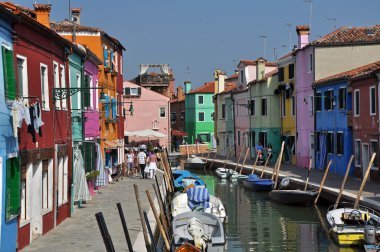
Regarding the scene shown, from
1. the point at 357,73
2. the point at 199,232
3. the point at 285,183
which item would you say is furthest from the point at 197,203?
the point at 357,73

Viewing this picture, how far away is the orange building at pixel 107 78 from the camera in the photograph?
31.6 meters

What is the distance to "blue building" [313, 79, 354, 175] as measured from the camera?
1353 inches

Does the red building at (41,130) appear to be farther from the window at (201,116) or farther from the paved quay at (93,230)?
the window at (201,116)

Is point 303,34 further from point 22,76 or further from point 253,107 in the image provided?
point 22,76

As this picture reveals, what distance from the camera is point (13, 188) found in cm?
1367

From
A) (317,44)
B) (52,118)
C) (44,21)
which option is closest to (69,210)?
(52,118)

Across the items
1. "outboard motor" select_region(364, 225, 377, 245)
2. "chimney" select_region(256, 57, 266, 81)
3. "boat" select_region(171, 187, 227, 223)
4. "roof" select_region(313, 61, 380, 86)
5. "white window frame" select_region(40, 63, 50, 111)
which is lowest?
"outboard motor" select_region(364, 225, 377, 245)

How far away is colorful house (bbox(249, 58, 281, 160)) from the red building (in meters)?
29.0

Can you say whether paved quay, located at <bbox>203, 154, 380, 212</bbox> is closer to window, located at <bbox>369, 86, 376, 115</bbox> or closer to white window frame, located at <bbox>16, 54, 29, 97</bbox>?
window, located at <bbox>369, 86, 376, 115</bbox>

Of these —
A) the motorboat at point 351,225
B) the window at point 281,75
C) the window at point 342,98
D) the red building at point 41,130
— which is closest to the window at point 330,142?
the window at point 342,98

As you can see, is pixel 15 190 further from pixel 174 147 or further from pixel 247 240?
pixel 174 147

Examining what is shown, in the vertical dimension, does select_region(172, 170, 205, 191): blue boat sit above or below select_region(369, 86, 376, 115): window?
below

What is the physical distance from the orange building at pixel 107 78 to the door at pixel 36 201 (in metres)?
13.6

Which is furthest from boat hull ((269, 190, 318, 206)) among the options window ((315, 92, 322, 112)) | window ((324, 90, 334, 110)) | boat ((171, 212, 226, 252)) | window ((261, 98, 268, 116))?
window ((261, 98, 268, 116))
